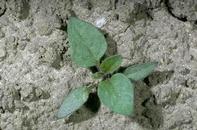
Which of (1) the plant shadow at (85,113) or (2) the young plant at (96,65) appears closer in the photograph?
(2) the young plant at (96,65)

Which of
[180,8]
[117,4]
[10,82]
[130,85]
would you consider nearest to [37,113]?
[10,82]

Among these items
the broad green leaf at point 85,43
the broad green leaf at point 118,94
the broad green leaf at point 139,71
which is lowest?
the broad green leaf at point 118,94

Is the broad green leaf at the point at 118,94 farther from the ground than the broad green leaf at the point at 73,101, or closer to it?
farther from the ground

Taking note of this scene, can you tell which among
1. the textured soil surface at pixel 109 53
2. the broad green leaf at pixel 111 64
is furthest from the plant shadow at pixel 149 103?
the broad green leaf at pixel 111 64

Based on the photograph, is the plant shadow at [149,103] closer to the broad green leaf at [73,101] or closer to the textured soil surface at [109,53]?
the textured soil surface at [109,53]

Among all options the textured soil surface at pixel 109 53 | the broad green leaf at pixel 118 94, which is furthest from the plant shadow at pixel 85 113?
the broad green leaf at pixel 118 94

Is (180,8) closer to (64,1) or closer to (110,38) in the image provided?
(110,38)

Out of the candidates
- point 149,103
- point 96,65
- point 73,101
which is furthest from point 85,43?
point 149,103
